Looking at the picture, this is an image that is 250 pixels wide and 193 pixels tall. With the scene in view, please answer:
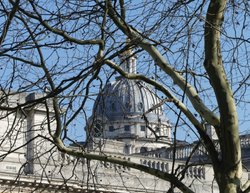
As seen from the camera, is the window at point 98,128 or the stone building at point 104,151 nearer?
the stone building at point 104,151

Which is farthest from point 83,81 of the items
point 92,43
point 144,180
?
point 144,180

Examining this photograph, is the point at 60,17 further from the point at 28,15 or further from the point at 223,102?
the point at 223,102

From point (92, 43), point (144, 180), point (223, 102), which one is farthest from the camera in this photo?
point (144, 180)

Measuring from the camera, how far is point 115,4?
958cm

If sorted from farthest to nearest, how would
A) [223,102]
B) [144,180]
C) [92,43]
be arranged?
[144,180]
[92,43]
[223,102]

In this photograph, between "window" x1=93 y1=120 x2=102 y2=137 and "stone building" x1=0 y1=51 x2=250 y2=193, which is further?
"window" x1=93 y1=120 x2=102 y2=137

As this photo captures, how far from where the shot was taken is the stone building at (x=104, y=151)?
10211 mm

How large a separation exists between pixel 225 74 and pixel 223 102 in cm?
34

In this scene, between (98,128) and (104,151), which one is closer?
(98,128)

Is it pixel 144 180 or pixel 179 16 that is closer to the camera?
pixel 179 16

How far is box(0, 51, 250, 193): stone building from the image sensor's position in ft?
33.5

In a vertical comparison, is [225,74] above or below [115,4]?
below

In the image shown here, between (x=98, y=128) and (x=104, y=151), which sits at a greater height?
(x=104, y=151)

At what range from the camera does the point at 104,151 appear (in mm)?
18734
